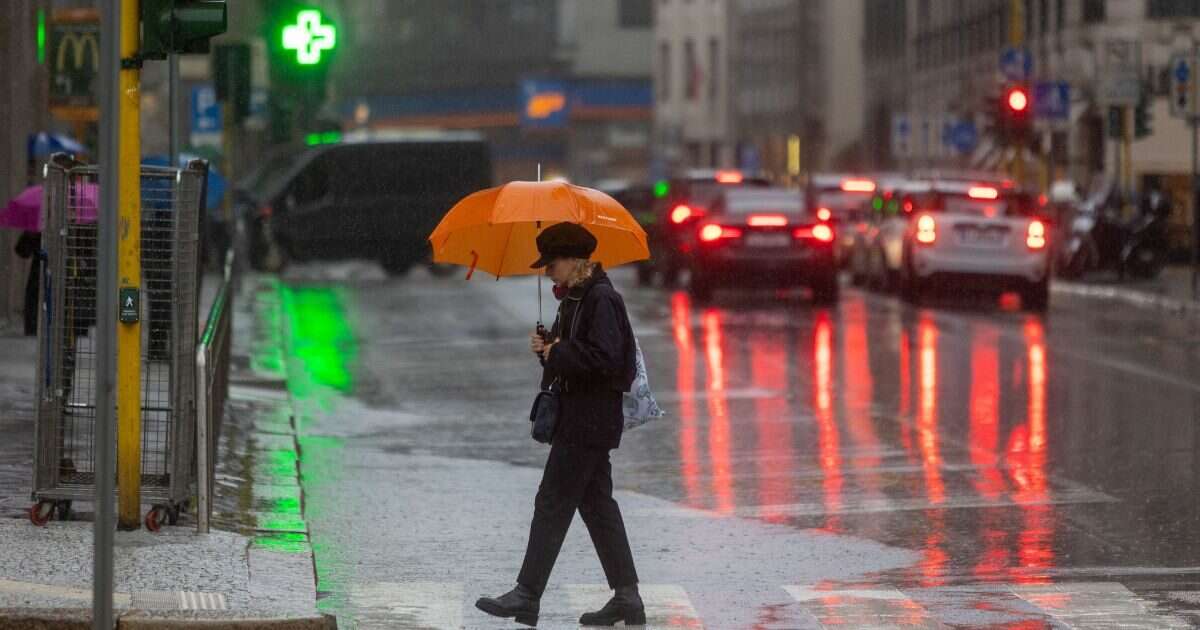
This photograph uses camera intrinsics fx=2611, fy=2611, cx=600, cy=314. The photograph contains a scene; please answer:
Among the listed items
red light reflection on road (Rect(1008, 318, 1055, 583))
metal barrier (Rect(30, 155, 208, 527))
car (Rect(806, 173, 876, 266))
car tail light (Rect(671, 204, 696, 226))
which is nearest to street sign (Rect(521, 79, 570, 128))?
car (Rect(806, 173, 876, 266))

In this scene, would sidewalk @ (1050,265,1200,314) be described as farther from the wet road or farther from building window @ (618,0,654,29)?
building window @ (618,0,654,29)

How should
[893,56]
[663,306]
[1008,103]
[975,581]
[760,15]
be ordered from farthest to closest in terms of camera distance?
1. [760,15]
2. [893,56]
3. [1008,103]
4. [663,306]
5. [975,581]

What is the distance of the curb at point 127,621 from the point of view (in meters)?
8.49

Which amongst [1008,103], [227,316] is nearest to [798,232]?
[1008,103]

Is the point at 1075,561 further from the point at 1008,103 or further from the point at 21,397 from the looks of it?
the point at 1008,103

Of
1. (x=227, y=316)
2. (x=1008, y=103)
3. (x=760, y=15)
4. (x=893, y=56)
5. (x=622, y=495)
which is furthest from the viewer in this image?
(x=760, y=15)

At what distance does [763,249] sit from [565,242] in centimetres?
2297

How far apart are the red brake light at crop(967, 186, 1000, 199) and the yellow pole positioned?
2246 centimetres

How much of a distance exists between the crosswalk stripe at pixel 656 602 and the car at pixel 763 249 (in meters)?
21.6

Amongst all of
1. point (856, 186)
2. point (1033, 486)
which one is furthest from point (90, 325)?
point (856, 186)

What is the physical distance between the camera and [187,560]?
1009 cm

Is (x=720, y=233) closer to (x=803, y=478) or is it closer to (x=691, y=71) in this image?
(x=803, y=478)

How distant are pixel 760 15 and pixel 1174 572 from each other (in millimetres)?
85860

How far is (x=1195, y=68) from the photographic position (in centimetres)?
3275
